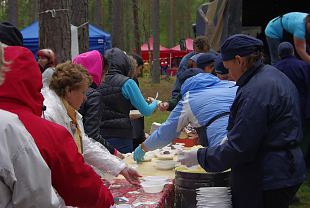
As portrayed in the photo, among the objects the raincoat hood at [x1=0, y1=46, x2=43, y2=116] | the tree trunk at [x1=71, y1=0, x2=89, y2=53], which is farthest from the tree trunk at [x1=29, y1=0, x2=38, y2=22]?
the raincoat hood at [x1=0, y1=46, x2=43, y2=116]

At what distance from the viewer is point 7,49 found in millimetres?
1853

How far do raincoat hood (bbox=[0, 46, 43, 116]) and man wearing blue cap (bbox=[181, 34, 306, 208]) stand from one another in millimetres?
1357

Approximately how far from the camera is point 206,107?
12.0ft

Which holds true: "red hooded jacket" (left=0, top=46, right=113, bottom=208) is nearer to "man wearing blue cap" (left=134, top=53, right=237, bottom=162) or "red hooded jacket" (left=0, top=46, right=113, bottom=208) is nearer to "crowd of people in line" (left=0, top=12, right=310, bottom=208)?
"crowd of people in line" (left=0, top=12, right=310, bottom=208)

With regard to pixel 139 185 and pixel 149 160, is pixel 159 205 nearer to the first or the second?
pixel 139 185

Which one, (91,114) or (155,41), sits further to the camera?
(155,41)

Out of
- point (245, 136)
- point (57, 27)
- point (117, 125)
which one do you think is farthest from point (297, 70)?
point (245, 136)

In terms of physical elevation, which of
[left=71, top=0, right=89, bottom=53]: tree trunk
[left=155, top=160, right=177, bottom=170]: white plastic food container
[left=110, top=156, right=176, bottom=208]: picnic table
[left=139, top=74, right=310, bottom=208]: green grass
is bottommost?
[left=139, top=74, right=310, bottom=208]: green grass

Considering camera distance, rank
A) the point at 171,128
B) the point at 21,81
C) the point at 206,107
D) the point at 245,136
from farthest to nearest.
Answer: the point at 171,128 < the point at 206,107 < the point at 245,136 < the point at 21,81

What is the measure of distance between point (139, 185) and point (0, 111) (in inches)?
80.1

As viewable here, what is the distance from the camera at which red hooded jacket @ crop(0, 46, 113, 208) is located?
5.76ft

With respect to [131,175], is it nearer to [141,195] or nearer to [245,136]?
[141,195]

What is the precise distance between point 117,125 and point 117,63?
0.58 meters

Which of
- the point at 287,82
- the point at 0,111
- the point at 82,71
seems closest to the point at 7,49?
the point at 0,111
